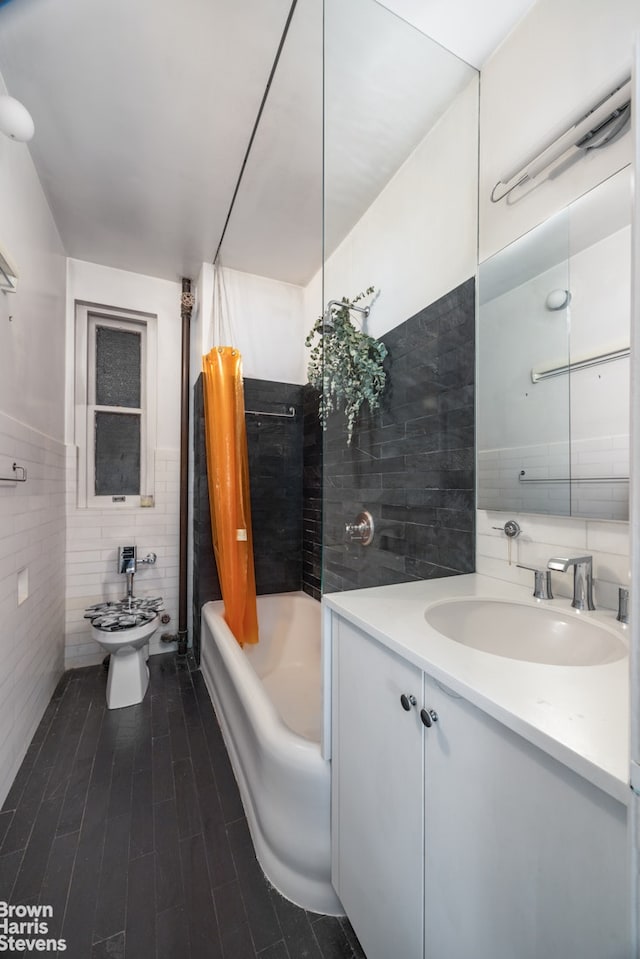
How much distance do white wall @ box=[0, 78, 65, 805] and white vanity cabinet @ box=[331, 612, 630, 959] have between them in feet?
4.56

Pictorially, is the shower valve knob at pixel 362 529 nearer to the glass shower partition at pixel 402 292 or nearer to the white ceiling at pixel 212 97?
the glass shower partition at pixel 402 292

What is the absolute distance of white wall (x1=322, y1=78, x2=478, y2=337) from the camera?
141cm

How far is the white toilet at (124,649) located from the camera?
201cm

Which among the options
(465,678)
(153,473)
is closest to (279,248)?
(153,473)

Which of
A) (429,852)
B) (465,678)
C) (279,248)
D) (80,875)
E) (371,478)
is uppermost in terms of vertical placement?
(279,248)

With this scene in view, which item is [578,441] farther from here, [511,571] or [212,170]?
[212,170]

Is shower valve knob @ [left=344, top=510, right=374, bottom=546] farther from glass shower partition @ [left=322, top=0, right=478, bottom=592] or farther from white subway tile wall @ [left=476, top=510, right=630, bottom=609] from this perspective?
white subway tile wall @ [left=476, top=510, right=630, bottom=609]

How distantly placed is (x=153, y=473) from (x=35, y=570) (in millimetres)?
1050

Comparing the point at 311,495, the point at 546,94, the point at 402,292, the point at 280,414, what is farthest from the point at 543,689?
the point at 280,414

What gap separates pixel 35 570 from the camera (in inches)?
72.3

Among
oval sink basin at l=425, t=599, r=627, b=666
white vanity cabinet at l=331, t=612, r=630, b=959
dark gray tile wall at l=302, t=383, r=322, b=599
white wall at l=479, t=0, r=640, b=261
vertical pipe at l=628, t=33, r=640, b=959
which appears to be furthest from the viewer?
dark gray tile wall at l=302, t=383, r=322, b=599

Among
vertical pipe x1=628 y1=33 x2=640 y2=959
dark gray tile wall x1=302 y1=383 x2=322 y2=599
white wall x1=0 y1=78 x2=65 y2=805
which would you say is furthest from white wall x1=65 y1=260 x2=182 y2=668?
vertical pipe x1=628 y1=33 x2=640 y2=959

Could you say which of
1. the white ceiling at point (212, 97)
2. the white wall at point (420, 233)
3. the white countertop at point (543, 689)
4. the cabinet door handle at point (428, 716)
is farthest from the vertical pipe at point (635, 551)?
the white ceiling at point (212, 97)

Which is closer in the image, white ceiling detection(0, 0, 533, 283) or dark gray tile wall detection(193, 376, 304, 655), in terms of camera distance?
white ceiling detection(0, 0, 533, 283)
